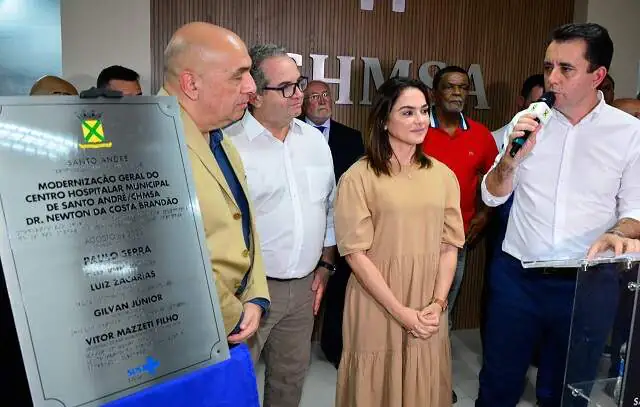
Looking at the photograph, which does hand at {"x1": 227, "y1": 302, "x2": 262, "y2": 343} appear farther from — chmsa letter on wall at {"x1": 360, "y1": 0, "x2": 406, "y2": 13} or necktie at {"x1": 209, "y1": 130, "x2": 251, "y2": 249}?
chmsa letter on wall at {"x1": 360, "y1": 0, "x2": 406, "y2": 13}

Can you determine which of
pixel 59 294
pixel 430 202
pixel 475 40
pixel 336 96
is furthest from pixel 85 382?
pixel 475 40

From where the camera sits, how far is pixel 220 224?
1482mm

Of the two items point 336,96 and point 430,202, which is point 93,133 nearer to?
point 430,202


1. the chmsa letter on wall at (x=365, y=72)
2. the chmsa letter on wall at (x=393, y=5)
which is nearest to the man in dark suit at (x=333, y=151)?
the chmsa letter on wall at (x=365, y=72)

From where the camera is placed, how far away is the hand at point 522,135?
6.04 ft

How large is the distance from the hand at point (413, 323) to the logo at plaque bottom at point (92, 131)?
1271mm

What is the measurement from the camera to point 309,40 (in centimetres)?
378

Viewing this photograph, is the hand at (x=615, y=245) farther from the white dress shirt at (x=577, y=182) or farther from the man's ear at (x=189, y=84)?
the man's ear at (x=189, y=84)

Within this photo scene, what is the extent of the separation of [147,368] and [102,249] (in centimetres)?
27

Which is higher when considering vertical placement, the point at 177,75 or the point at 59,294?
the point at 177,75

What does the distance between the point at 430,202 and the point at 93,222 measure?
1.28m

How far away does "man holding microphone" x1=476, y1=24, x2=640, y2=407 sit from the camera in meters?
2.00

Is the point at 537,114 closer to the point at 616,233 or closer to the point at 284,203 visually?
the point at 616,233

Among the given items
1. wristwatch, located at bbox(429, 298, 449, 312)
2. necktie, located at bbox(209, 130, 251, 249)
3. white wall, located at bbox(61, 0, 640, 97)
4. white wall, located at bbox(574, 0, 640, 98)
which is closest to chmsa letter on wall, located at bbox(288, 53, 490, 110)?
white wall, located at bbox(61, 0, 640, 97)
